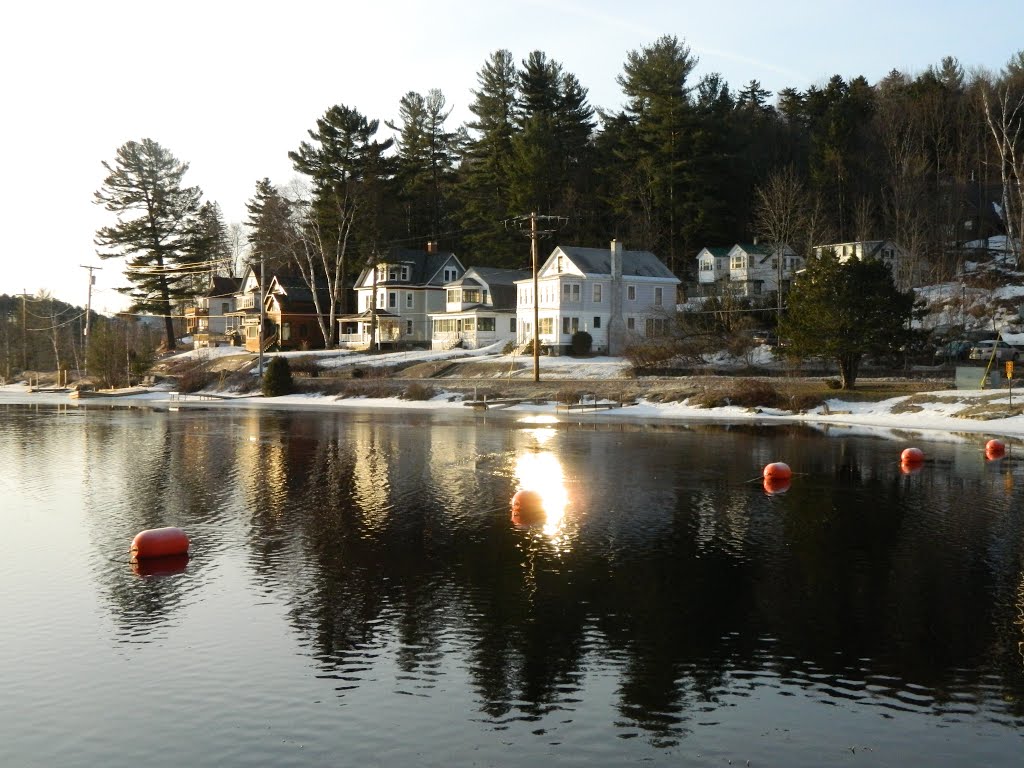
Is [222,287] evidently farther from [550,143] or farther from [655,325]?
[655,325]

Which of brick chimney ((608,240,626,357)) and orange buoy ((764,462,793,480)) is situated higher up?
brick chimney ((608,240,626,357))

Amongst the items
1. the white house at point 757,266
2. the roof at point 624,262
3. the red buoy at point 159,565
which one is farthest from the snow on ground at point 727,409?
the red buoy at point 159,565

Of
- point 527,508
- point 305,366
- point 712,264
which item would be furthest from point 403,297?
point 527,508

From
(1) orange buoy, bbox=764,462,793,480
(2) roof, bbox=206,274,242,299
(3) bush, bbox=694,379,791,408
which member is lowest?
(1) orange buoy, bbox=764,462,793,480

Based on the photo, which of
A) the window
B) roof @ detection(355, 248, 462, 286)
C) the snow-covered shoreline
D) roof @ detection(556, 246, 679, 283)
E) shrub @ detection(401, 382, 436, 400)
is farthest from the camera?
roof @ detection(355, 248, 462, 286)

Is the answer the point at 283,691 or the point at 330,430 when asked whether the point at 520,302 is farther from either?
the point at 283,691

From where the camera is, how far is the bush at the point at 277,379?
7512 centimetres

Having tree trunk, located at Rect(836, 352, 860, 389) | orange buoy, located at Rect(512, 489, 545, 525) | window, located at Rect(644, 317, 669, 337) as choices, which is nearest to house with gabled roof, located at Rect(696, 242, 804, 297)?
window, located at Rect(644, 317, 669, 337)

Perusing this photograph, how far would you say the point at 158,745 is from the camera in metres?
9.64

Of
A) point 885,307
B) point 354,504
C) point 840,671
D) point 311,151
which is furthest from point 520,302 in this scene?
point 840,671

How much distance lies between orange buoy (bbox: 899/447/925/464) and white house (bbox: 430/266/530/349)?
58466mm

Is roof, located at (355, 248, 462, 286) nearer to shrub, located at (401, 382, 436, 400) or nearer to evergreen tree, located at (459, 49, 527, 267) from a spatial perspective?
evergreen tree, located at (459, 49, 527, 267)

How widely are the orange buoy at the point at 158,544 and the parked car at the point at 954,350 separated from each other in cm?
5941

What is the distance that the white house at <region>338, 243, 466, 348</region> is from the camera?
98938mm
